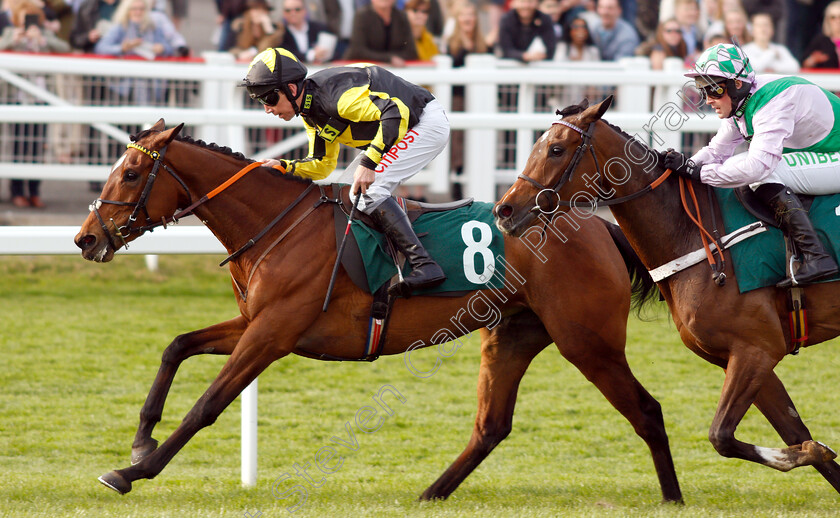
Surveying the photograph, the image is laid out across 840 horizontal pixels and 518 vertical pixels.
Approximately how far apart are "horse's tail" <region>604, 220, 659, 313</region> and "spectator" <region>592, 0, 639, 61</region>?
6253 millimetres

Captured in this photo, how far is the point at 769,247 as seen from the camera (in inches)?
186

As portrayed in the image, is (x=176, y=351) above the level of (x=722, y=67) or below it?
below

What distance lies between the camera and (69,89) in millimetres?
9383

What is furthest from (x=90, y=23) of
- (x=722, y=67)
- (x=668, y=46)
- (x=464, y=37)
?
(x=722, y=67)

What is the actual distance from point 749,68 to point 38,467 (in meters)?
3.93

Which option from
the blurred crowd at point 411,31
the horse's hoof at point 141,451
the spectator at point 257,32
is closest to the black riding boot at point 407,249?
the horse's hoof at point 141,451

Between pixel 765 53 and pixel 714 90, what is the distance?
249 inches

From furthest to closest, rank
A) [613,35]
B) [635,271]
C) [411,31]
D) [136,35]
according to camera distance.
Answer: [613,35]
[136,35]
[411,31]
[635,271]

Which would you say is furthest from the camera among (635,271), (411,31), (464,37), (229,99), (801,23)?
(801,23)

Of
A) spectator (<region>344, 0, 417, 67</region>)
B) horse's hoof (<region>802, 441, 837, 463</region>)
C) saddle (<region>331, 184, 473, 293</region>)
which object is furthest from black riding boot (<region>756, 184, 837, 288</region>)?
spectator (<region>344, 0, 417, 67</region>)

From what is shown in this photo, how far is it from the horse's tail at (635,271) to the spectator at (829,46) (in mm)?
6732

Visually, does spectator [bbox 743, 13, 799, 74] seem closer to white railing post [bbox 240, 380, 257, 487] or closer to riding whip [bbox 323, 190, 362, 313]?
riding whip [bbox 323, 190, 362, 313]

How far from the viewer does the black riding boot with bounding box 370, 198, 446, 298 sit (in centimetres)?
482

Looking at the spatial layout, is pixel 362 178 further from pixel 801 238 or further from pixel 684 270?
pixel 801 238
